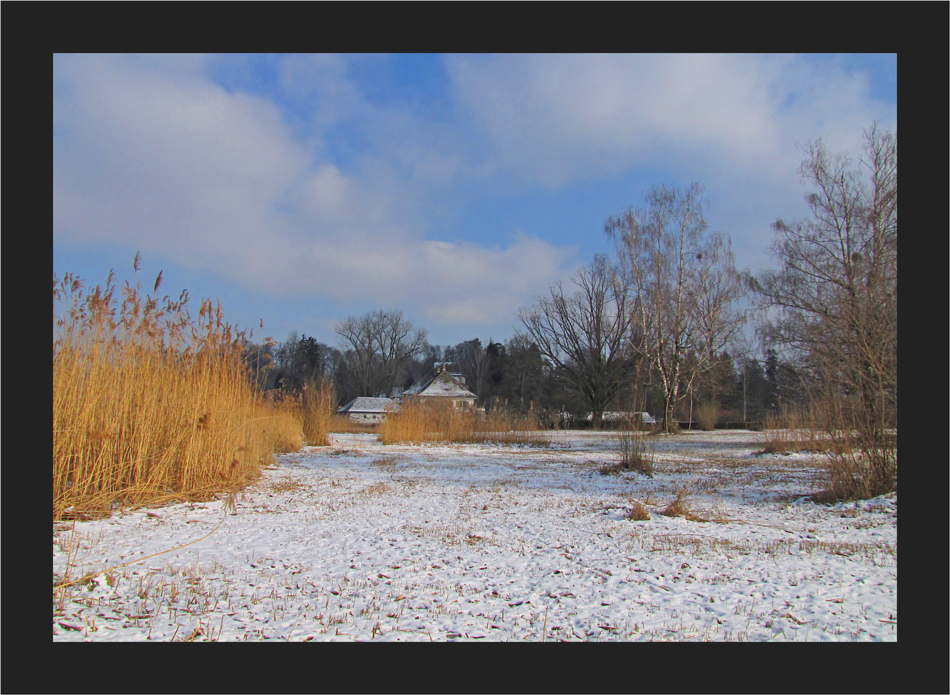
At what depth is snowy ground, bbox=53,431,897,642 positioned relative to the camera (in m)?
2.32

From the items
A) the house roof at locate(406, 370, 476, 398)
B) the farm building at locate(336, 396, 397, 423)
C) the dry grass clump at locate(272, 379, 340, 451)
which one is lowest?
the farm building at locate(336, 396, 397, 423)

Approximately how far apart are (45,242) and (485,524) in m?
3.61

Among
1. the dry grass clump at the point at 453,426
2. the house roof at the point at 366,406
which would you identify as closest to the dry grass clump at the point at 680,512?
the dry grass clump at the point at 453,426

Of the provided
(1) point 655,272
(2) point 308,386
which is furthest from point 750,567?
(1) point 655,272

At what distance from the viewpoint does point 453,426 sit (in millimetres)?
16844

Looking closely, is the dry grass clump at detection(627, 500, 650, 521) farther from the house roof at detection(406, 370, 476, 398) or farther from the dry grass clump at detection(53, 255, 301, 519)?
the house roof at detection(406, 370, 476, 398)

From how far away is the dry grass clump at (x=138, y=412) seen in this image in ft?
13.8

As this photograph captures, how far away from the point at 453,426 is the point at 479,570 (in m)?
13.7

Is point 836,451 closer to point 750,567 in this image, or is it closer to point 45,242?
point 750,567

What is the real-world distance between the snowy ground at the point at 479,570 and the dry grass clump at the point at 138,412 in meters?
0.37

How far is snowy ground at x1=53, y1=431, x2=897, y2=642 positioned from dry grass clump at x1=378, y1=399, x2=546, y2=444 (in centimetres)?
989

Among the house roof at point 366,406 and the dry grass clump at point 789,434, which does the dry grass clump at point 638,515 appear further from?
the house roof at point 366,406

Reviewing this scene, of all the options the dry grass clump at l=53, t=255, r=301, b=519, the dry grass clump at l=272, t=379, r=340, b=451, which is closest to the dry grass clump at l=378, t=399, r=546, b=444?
the dry grass clump at l=272, t=379, r=340, b=451

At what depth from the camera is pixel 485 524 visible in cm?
456
